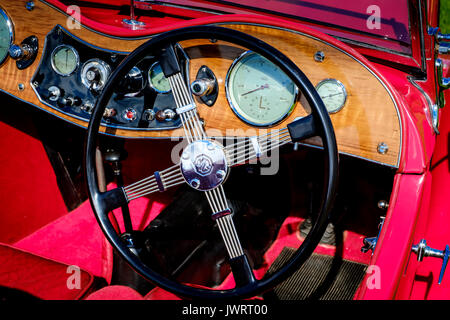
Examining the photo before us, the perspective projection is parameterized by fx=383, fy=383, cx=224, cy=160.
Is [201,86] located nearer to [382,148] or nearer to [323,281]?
[382,148]

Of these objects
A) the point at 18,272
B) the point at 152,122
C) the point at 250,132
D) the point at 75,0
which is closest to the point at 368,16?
the point at 250,132

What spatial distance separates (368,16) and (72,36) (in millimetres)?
1110

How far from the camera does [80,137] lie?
2189 millimetres

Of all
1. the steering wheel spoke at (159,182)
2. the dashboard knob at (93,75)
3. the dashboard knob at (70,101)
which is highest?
the dashboard knob at (93,75)

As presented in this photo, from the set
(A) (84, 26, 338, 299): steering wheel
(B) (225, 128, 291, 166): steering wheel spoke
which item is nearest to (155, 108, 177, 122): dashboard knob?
(A) (84, 26, 338, 299): steering wheel

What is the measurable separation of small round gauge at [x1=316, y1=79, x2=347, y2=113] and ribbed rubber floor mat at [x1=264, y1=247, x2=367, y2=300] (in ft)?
2.68

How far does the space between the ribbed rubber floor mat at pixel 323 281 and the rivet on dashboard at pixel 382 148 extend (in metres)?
0.70

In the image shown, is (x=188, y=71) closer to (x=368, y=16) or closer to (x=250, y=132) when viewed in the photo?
(x=250, y=132)

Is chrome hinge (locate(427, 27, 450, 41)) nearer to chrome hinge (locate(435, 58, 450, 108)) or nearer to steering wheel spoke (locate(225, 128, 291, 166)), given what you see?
chrome hinge (locate(435, 58, 450, 108))

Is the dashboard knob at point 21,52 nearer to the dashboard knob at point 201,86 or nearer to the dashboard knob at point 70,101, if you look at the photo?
the dashboard knob at point 70,101

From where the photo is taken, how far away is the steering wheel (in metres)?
0.92

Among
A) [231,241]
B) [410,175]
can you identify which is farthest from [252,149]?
[410,175]

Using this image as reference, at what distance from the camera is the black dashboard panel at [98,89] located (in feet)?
4.50

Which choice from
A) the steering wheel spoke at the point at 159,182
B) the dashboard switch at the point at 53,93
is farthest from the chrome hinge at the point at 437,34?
the dashboard switch at the point at 53,93
